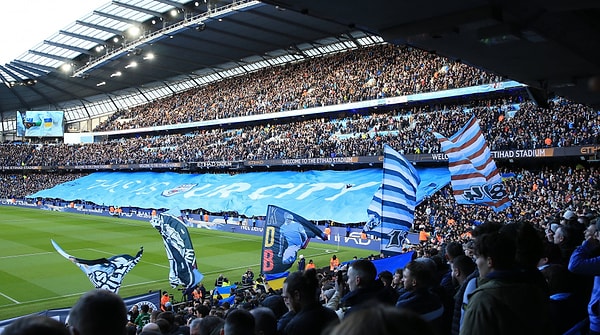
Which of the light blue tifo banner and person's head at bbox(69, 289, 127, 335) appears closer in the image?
person's head at bbox(69, 289, 127, 335)

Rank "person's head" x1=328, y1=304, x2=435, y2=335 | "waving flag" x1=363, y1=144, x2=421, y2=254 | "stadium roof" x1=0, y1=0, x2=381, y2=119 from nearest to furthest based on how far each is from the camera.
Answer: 1. "person's head" x1=328, y1=304, x2=435, y2=335
2. "waving flag" x1=363, y1=144, x2=421, y2=254
3. "stadium roof" x1=0, y1=0, x2=381, y2=119

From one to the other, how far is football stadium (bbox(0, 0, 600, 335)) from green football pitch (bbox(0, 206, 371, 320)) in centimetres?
23

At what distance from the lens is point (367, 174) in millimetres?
41875

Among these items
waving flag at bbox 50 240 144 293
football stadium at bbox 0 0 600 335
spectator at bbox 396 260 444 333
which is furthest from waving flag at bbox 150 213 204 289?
spectator at bbox 396 260 444 333

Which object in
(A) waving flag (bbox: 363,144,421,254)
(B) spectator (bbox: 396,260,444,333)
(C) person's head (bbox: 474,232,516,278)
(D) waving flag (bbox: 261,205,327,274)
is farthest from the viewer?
(D) waving flag (bbox: 261,205,327,274)

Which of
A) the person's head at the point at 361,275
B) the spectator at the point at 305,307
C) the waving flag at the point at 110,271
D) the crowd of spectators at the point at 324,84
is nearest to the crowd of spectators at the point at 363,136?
the crowd of spectators at the point at 324,84

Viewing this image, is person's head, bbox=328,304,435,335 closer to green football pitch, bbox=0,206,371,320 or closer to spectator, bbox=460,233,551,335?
spectator, bbox=460,233,551,335

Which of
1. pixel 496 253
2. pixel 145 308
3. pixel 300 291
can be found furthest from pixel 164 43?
pixel 496 253

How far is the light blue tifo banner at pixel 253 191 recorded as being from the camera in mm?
36622

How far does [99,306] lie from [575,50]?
757cm

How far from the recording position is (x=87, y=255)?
96.8ft

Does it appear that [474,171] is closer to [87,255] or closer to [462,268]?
[462,268]

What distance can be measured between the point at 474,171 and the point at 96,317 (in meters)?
13.1

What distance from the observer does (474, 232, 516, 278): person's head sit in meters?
3.60
